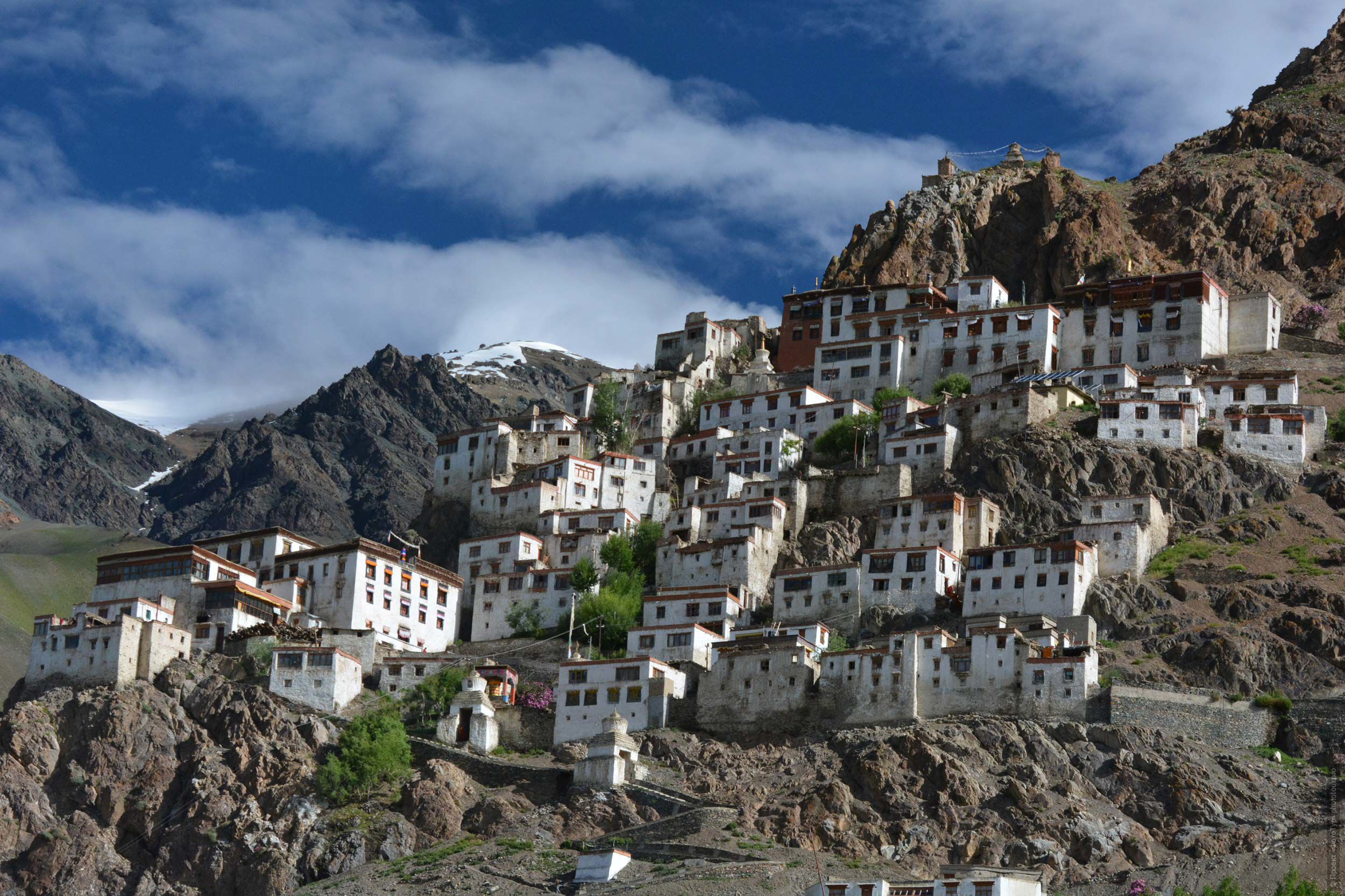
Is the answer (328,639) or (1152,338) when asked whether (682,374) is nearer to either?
(1152,338)

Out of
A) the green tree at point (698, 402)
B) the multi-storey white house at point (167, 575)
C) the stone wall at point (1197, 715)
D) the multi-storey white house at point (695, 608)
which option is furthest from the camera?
the green tree at point (698, 402)

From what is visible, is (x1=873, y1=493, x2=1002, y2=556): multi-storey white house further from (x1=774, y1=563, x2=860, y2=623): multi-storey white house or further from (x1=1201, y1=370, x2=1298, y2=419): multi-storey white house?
(x1=1201, y1=370, x2=1298, y2=419): multi-storey white house

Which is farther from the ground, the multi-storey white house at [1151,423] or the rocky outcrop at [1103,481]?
the multi-storey white house at [1151,423]

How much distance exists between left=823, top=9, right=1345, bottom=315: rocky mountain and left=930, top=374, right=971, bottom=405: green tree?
57.8 ft

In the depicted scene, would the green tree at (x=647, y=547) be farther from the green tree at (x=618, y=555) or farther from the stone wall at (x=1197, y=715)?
the stone wall at (x=1197, y=715)

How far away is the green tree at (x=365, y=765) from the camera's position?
94250 mm

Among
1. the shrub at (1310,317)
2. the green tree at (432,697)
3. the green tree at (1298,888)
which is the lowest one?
the green tree at (1298,888)

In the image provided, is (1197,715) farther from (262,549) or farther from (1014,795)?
(262,549)

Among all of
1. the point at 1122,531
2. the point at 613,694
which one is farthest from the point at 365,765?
the point at 1122,531

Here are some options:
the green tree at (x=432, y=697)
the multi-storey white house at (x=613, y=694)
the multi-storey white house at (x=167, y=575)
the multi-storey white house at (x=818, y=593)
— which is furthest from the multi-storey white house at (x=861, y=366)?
the multi-storey white house at (x=167, y=575)

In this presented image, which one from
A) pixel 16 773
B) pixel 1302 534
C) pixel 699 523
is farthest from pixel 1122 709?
pixel 16 773

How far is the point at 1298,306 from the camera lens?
452 ft

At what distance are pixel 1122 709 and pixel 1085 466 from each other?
22.3m

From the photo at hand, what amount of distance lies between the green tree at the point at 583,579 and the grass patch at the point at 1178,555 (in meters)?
29.0
